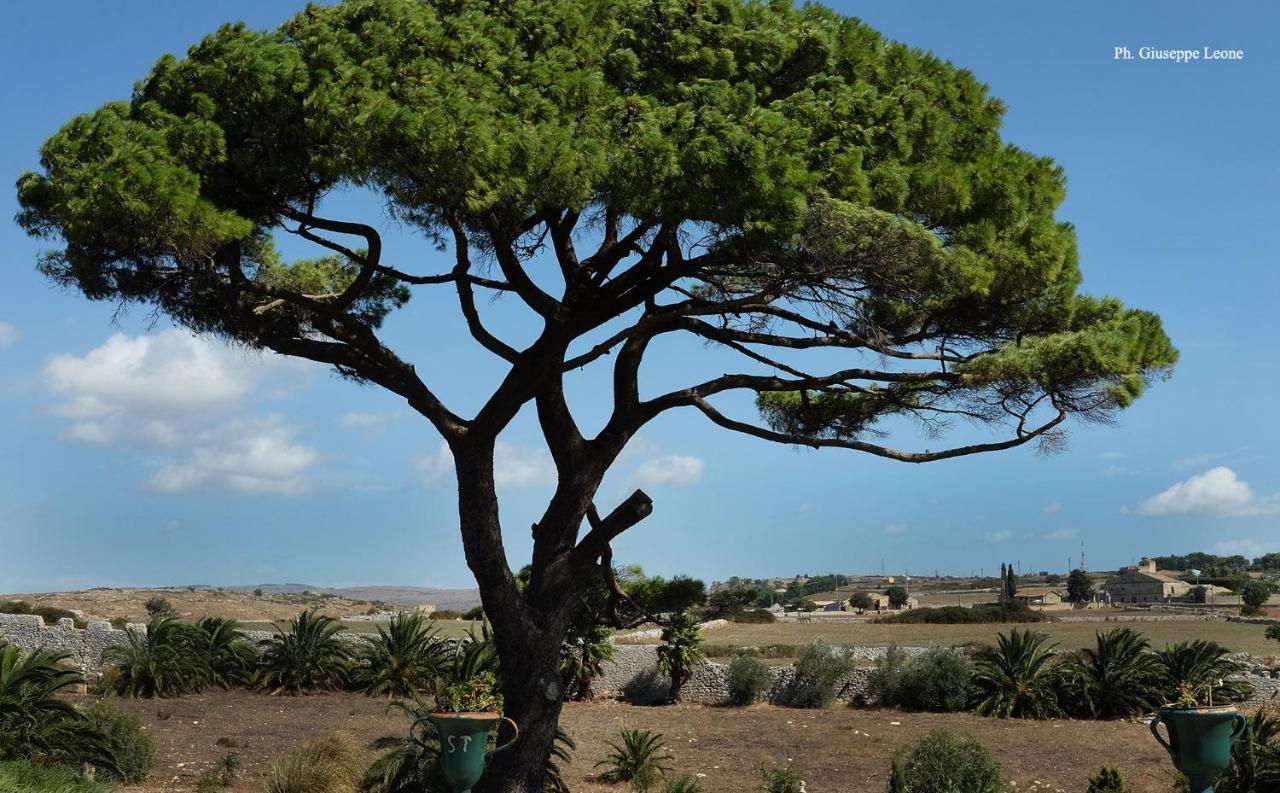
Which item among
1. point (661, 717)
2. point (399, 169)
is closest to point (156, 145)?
point (399, 169)

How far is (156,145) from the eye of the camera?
7.98 meters

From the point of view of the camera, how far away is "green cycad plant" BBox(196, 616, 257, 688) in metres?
18.1

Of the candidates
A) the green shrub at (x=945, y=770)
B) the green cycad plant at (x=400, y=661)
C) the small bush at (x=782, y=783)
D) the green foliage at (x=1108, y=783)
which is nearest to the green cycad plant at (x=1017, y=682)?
the green shrub at (x=945, y=770)

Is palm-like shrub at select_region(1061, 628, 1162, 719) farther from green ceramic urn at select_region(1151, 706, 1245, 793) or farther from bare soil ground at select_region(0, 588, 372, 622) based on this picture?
bare soil ground at select_region(0, 588, 372, 622)

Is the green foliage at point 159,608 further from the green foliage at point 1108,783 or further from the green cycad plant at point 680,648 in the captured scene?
the green foliage at point 1108,783

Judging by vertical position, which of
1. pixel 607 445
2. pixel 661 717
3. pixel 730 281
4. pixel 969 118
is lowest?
pixel 661 717

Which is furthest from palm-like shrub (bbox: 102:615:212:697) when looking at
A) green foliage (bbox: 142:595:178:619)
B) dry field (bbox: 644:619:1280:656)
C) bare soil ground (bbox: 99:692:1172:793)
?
dry field (bbox: 644:619:1280:656)

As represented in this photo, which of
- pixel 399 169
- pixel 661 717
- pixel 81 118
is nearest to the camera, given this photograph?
pixel 399 169

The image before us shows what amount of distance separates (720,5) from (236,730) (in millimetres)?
9856

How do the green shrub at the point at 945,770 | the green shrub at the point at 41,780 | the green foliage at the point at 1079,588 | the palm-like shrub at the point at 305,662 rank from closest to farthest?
the green shrub at the point at 41,780, the green shrub at the point at 945,770, the palm-like shrub at the point at 305,662, the green foliage at the point at 1079,588

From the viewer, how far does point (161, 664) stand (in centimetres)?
1717

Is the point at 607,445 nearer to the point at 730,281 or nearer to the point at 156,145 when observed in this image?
the point at 730,281

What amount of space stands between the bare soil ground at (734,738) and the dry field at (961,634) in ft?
34.1

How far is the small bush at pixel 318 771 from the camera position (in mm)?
9359
